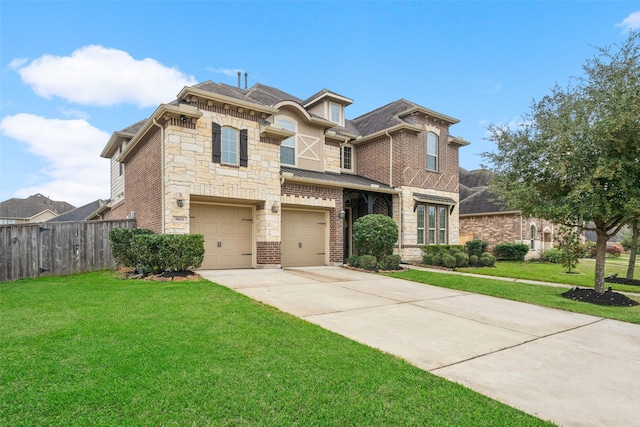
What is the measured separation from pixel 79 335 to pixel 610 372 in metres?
6.12

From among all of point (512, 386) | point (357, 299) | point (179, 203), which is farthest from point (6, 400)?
point (179, 203)

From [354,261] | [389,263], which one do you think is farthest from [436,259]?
[354,261]

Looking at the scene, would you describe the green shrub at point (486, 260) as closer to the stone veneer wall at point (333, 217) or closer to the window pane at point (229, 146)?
the stone veneer wall at point (333, 217)

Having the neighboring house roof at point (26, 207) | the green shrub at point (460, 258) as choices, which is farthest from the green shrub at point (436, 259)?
the neighboring house roof at point (26, 207)

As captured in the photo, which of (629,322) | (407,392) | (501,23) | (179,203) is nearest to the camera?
(407,392)

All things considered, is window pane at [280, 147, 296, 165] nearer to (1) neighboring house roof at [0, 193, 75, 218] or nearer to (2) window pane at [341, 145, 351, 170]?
(2) window pane at [341, 145, 351, 170]

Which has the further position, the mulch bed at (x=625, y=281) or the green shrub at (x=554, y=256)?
the green shrub at (x=554, y=256)

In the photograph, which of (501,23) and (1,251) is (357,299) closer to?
(1,251)

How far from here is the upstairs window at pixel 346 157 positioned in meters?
17.3

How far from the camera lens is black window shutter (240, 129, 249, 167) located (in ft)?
38.2

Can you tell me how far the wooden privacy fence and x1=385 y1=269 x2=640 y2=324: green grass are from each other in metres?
9.62

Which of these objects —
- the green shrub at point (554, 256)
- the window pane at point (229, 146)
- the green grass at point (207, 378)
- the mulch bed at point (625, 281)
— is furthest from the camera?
the green shrub at point (554, 256)

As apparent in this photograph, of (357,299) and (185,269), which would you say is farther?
(185,269)

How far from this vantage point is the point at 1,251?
9.89 m
